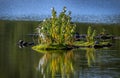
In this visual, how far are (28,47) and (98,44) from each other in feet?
40.1

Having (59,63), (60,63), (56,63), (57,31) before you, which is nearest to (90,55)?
(60,63)

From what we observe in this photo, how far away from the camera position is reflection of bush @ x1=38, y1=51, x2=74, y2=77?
69.2 meters

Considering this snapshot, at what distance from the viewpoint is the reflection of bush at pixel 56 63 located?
6916 cm

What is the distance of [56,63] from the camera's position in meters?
75.7

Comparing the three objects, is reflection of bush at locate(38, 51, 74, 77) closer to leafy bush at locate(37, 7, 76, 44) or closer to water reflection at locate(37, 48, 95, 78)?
water reflection at locate(37, 48, 95, 78)

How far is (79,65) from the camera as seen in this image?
74000mm

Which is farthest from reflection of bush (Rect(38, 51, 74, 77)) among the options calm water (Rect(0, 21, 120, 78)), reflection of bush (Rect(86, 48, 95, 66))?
reflection of bush (Rect(86, 48, 95, 66))

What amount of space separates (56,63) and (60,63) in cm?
52

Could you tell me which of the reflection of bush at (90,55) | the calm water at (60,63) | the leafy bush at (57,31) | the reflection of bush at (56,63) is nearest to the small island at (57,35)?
the leafy bush at (57,31)

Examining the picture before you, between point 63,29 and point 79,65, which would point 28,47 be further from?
point 79,65

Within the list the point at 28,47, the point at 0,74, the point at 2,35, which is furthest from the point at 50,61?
the point at 2,35

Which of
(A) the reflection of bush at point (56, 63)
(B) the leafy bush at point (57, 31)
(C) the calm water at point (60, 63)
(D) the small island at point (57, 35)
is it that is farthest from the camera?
(B) the leafy bush at point (57, 31)

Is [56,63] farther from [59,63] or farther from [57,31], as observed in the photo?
[57,31]

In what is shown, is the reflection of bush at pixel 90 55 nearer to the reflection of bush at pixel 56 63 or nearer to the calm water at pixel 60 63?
the calm water at pixel 60 63
